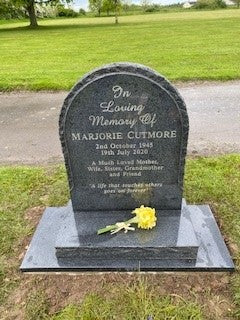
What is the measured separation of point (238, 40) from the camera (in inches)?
579

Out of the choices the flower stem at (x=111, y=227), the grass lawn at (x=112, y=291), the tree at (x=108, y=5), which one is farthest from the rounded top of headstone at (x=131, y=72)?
the tree at (x=108, y=5)

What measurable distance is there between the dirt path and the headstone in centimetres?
185

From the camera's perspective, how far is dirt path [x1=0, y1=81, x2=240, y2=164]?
5.29 m

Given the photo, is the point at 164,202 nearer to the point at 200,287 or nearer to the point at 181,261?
the point at 181,261

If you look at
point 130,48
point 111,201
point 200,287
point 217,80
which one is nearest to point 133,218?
point 111,201

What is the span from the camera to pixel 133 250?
3078 mm

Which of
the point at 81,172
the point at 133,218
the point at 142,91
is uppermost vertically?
the point at 142,91

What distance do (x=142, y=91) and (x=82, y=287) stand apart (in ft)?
5.26

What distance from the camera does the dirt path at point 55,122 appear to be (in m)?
5.29

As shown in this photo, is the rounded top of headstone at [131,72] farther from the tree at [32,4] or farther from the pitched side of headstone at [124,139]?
the tree at [32,4]

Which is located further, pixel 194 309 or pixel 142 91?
pixel 142 91

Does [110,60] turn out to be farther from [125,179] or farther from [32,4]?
[32,4]

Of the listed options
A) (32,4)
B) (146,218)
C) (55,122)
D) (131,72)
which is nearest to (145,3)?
(32,4)

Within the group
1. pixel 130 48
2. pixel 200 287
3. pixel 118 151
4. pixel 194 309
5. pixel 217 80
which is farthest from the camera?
pixel 130 48
